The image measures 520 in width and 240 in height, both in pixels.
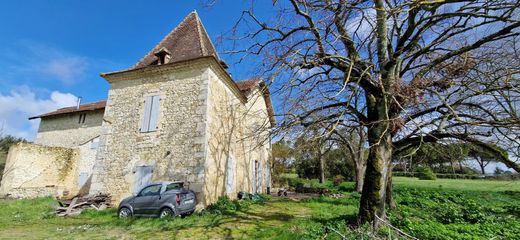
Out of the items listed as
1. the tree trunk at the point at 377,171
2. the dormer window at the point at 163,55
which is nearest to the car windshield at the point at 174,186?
the dormer window at the point at 163,55

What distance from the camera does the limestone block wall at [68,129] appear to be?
1802cm

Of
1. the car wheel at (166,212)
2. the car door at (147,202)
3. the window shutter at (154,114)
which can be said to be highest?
the window shutter at (154,114)

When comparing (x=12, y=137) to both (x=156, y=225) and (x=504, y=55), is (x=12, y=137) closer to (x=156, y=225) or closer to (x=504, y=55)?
(x=156, y=225)

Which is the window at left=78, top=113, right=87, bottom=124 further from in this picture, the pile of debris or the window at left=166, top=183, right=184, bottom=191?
the window at left=166, top=183, right=184, bottom=191

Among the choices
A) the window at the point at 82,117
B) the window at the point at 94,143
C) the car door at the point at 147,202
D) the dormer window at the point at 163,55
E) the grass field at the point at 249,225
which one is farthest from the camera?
the window at the point at 82,117

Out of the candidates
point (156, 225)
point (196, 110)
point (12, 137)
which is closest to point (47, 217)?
point (156, 225)

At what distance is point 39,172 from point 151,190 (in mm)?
12198

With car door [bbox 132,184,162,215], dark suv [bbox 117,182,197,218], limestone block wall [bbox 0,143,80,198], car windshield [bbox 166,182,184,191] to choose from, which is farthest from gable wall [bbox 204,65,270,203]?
limestone block wall [bbox 0,143,80,198]

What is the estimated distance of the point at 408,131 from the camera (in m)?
5.45

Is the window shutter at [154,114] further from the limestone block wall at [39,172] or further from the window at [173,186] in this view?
the limestone block wall at [39,172]

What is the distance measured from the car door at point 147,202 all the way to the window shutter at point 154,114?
3054 millimetres

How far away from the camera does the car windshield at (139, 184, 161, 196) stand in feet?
28.0

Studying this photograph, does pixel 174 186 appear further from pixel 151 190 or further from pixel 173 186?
pixel 151 190

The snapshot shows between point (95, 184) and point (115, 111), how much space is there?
3176mm
